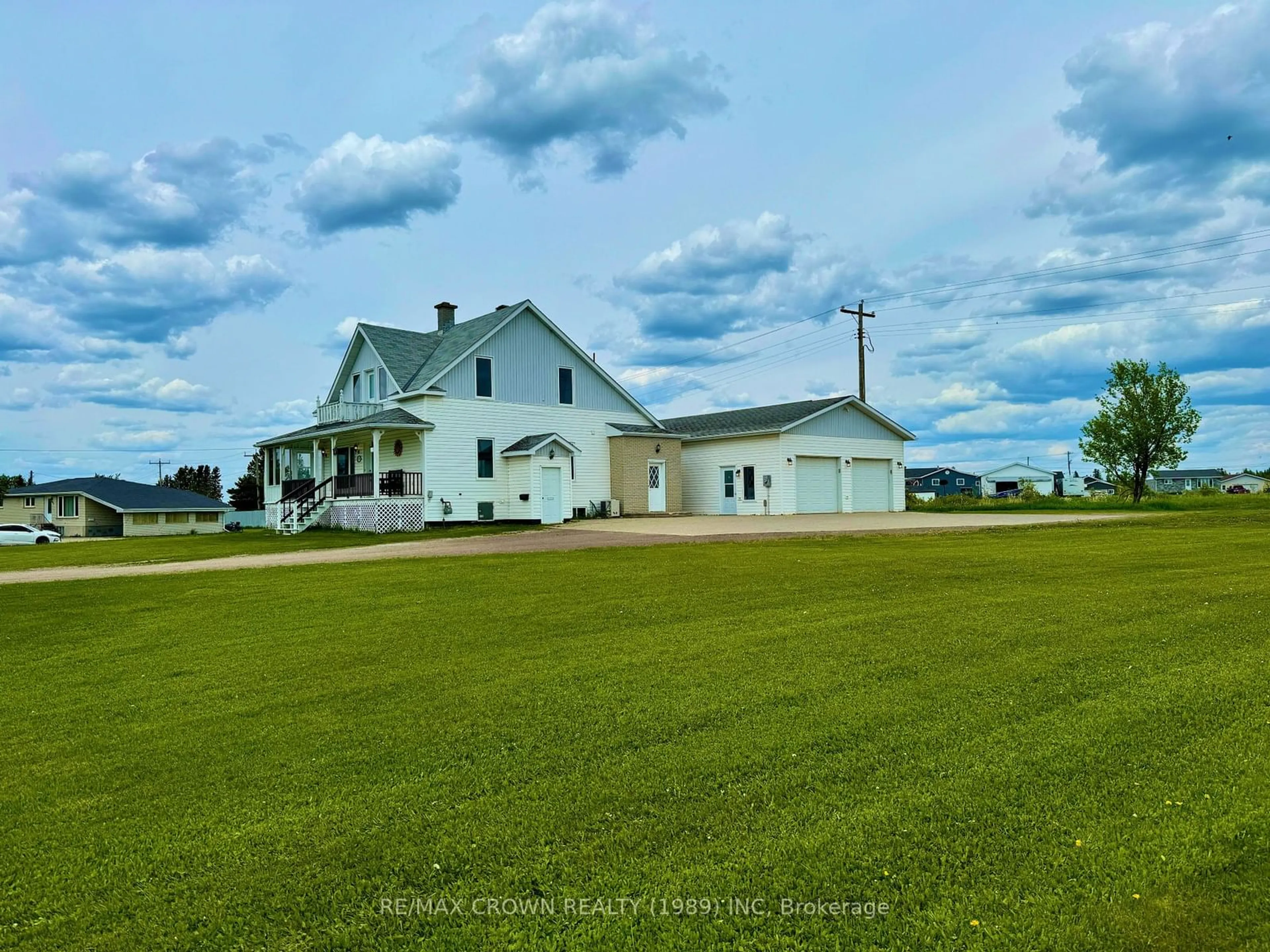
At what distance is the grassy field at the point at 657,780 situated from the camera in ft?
9.15

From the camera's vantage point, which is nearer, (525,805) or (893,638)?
(525,805)

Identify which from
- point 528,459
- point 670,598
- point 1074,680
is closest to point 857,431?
point 528,459

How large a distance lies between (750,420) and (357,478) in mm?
16446

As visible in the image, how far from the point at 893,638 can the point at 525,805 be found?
4.04 metres

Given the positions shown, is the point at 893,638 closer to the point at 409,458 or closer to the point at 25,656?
the point at 25,656

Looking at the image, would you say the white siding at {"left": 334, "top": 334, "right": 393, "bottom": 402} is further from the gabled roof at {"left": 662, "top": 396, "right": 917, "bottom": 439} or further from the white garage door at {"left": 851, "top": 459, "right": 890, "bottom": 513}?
the white garage door at {"left": 851, "top": 459, "right": 890, "bottom": 513}

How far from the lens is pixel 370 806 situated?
12.0ft

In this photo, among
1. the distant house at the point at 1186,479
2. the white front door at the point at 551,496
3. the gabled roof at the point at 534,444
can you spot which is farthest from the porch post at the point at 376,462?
the distant house at the point at 1186,479

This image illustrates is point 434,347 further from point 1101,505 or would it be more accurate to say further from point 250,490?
point 250,490

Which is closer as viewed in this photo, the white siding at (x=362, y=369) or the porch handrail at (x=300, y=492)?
the porch handrail at (x=300, y=492)

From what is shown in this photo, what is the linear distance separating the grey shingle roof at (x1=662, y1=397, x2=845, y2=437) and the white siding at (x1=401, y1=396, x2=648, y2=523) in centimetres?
510

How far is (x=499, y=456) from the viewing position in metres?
31.1

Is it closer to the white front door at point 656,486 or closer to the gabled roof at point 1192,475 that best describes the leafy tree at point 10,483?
the white front door at point 656,486

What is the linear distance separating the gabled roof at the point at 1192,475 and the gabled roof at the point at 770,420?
96.3m
